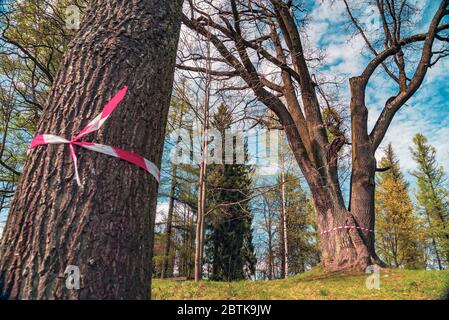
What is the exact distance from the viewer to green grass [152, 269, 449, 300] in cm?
405

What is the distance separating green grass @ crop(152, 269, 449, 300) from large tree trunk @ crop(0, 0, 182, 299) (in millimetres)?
3058

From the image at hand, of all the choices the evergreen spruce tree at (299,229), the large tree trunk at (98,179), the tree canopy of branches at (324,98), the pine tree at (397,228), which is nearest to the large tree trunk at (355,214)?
the tree canopy of branches at (324,98)

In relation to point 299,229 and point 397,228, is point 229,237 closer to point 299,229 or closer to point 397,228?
point 299,229

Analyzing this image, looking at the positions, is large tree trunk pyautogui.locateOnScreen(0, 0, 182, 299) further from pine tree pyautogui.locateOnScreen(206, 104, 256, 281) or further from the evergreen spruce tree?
pine tree pyautogui.locateOnScreen(206, 104, 256, 281)

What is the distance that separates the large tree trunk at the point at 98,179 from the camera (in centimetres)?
121

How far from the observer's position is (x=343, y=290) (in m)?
4.55

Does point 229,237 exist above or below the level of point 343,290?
above

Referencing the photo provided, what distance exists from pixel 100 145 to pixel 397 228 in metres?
24.0

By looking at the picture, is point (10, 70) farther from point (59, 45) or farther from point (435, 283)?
point (435, 283)

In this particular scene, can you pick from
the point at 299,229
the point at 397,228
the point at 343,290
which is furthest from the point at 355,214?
the point at 397,228

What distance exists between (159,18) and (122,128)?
82 cm

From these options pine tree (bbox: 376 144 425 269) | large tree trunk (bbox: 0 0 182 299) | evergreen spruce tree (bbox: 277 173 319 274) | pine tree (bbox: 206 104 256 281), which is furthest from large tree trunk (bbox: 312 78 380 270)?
pine tree (bbox: 376 144 425 269)

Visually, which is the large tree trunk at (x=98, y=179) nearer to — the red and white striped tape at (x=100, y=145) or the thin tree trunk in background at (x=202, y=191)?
the red and white striped tape at (x=100, y=145)

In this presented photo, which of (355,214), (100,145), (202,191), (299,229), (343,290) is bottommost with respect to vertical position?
(343,290)
